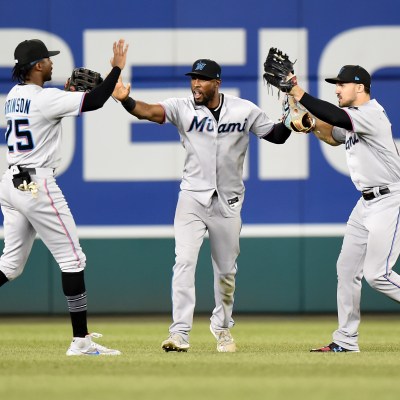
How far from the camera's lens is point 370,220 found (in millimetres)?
7605

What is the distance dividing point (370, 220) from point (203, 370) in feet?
6.05

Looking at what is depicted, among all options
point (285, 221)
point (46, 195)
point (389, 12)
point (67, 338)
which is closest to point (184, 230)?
point (46, 195)

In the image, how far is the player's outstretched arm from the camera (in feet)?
25.1

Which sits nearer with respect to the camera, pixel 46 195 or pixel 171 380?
pixel 171 380

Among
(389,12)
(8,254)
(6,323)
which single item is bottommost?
(6,323)

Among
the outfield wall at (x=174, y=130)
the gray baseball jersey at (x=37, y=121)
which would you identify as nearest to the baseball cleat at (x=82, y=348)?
the gray baseball jersey at (x=37, y=121)

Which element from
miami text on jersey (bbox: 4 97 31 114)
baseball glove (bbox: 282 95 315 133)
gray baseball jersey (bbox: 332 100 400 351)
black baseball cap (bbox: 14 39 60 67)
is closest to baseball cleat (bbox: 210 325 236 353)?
gray baseball jersey (bbox: 332 100 400 351)

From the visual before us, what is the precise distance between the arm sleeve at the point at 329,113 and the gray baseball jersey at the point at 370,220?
0.06 m

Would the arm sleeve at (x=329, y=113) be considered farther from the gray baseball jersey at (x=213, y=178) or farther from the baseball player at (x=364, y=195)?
the gray baseball jersey at (x=213, y=178)

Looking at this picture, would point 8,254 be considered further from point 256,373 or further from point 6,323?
point 6,323

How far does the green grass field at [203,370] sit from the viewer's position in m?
5.61

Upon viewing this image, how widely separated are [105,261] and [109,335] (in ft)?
6.08

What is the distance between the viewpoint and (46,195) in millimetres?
7219

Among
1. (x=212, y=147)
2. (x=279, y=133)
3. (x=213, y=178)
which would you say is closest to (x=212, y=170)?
(x=213, y=178)
